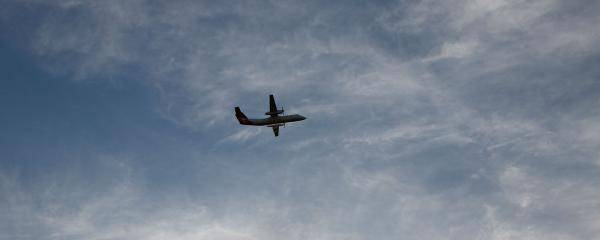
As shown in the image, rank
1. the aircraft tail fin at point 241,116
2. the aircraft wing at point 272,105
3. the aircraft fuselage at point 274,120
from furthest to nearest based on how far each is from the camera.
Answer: the aircraft tail fin at point 241,116 → the aircraft fuselage at point 274,120 → the aircraft wing at point 272,105

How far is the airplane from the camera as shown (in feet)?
604

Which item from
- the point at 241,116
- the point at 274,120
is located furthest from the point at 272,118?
the point at 241,116

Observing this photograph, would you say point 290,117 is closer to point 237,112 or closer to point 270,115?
point 270,115

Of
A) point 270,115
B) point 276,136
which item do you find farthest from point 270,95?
point 276,136

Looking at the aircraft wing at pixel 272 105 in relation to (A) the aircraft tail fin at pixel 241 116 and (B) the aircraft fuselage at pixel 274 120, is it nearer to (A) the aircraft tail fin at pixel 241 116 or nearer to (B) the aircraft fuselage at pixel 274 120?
(B) the aircraft fuselage at pixel 274 120

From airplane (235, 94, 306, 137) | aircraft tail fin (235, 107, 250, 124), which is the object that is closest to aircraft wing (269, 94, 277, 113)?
airplane (235, 94, 306, 137)

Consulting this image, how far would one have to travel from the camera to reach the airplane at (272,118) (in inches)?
7249

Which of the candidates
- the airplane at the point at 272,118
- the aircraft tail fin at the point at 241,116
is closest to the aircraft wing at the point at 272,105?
the airplane at the point at 272,118

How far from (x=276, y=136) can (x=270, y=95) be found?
20993mm

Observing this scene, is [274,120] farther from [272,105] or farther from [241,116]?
[241,116]

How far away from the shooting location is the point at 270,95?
592ft

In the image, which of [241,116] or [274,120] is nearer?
[274,120]

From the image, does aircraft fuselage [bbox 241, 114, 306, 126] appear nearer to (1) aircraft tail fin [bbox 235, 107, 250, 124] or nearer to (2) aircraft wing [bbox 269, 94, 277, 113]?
(1) aircraft tail fin [bbox 235, 107, 250, 124]

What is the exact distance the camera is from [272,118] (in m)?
186
